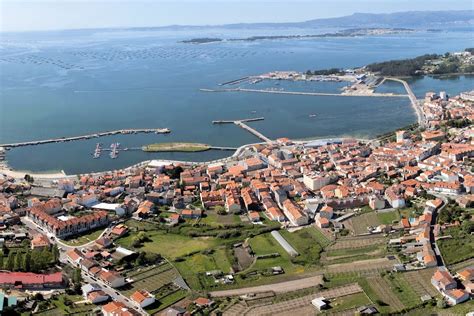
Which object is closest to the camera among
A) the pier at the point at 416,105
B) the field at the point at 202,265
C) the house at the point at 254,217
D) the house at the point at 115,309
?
the house at the point at 115,309

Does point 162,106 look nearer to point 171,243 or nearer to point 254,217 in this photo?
point 254,217

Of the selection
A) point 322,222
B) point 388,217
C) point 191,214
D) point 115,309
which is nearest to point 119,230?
point 191,214

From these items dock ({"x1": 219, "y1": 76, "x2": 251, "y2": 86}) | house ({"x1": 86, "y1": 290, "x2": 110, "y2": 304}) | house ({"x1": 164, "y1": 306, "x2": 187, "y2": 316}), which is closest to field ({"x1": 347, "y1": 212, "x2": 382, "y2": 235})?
house ({"x1": 164, "y1": 306, "x2": 187, "y2": 316})

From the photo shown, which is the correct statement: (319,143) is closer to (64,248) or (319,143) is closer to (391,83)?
(64,248)

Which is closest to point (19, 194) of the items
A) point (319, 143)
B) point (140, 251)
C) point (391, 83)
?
point (140, 251)

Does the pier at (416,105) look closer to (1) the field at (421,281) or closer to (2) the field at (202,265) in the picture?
(1) the field at (421,281)

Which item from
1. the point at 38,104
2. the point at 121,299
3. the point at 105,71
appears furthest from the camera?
the point at 105,71

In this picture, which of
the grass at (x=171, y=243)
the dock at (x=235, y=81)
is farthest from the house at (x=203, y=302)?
the dock at (x=235, y=81)
